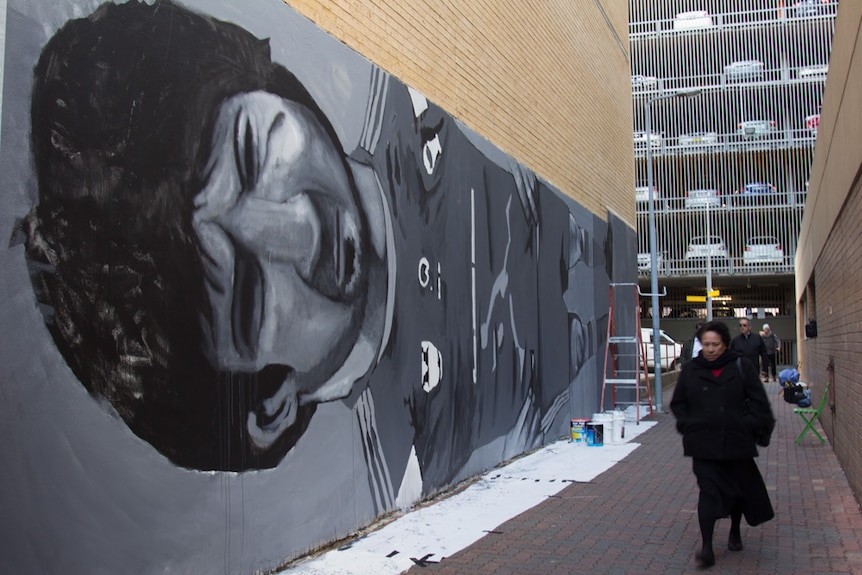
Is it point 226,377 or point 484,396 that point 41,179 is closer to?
point 226,377

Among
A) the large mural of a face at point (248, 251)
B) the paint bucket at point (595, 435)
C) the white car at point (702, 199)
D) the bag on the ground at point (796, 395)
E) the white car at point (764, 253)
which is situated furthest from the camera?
the white car at point (702, 199)

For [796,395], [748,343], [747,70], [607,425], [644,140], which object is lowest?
[607,425]

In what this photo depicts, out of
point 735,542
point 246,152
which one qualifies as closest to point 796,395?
point 735,542

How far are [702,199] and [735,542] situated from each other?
1723 inches

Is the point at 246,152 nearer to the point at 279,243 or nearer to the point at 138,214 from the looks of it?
the point at 279,243

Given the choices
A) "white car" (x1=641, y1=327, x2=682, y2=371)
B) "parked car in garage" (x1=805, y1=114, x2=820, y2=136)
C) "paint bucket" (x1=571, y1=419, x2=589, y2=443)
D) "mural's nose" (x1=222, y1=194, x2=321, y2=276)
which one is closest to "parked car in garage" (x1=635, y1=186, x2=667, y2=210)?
"parked car in garage" (x1=805, y1=114, x2=820, y2=136)

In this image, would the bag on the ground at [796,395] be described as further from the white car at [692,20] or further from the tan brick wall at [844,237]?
the white car at [692,20]

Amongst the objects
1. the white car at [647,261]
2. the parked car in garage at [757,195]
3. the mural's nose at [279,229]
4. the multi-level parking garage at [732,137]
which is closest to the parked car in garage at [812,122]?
the multi-level parking garage at [732,137]

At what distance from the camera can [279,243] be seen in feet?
18.8

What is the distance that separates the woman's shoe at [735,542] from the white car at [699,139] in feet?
145

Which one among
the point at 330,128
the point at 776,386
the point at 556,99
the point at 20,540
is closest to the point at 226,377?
the point at 20,540

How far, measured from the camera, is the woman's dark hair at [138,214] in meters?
4.06

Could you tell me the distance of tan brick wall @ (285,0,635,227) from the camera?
7.69 metres

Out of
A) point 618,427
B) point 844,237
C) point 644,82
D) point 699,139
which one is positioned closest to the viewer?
point 844,237
